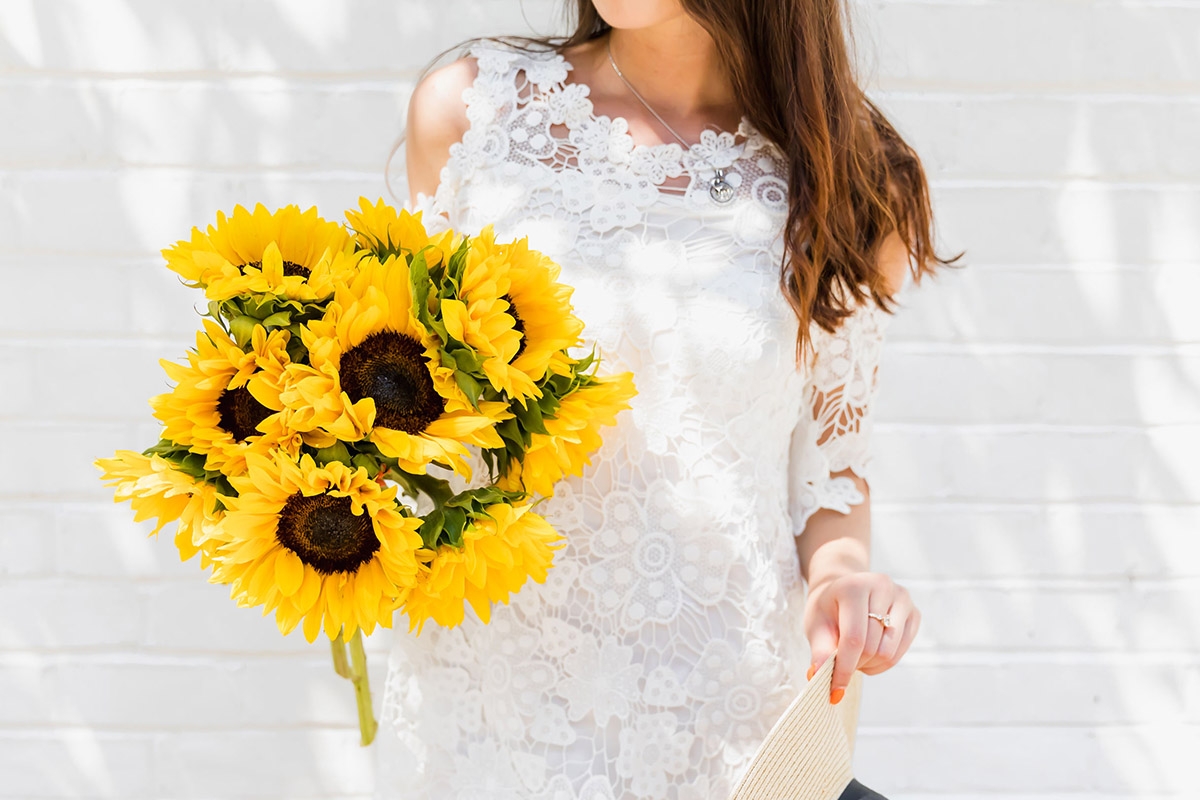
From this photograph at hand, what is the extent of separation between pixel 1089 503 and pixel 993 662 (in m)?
→ 0.29

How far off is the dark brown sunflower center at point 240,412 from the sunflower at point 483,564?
0.46 ft

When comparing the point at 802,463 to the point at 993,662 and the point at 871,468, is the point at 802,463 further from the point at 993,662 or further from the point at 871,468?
the point at 993,662

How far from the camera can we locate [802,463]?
3.59ft

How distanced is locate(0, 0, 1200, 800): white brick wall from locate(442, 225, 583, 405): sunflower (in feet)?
A: 2.47

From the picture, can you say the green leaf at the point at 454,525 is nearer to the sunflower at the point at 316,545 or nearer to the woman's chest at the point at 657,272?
the sunflower at the point at 316,545

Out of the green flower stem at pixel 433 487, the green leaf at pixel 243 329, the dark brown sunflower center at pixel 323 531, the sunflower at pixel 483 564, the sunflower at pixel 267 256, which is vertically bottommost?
the sunflower at pixel 483 564

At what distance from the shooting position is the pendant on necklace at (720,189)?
99 cm

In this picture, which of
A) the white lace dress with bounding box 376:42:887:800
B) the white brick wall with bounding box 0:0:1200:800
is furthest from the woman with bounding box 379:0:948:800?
the white brick wall with bounding box 0:0:1200:800

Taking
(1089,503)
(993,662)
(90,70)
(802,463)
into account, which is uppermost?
(90,70)

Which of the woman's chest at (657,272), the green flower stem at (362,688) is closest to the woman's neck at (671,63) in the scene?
the woman's chest at (657,272)

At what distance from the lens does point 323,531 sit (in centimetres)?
65

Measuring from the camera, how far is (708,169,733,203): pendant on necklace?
99cm

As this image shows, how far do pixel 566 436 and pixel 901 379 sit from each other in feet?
2.92

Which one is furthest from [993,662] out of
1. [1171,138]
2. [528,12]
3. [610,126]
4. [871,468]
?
[528,12]
